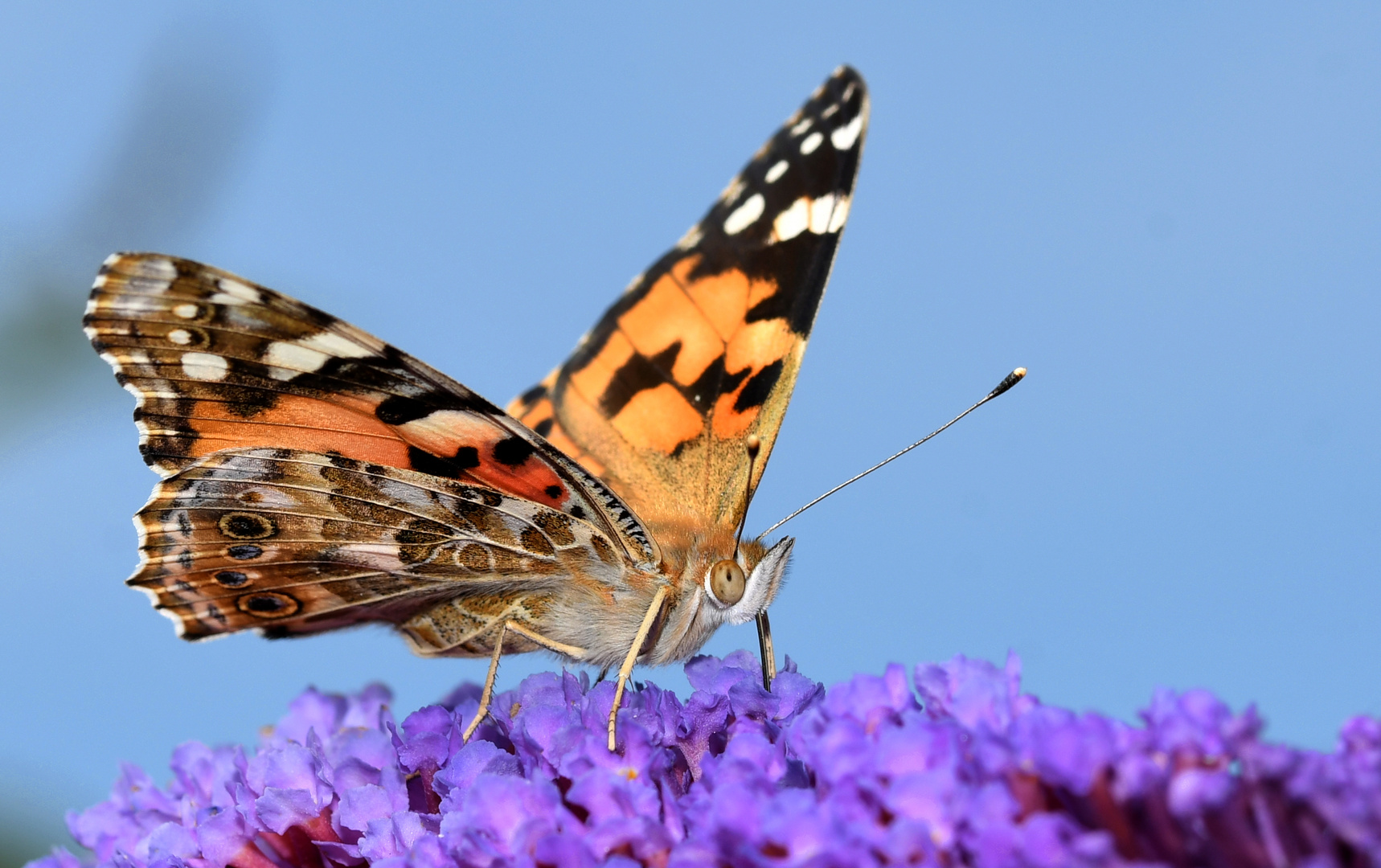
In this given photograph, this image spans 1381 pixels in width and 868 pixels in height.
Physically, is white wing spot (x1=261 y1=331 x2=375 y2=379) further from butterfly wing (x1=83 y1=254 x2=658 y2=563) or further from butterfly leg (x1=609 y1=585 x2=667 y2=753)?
butterfly leg (x1=609 y1=585 x2=667 y2=753)

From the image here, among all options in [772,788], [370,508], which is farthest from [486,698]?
[772,788]

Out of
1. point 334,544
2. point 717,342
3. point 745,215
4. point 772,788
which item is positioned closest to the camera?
point 772,788

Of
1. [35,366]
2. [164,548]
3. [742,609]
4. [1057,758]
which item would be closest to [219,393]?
[164,548]

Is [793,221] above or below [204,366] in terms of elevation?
above

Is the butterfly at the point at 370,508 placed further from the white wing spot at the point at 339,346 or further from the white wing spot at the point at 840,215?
the white wing spot at the point at 840,215

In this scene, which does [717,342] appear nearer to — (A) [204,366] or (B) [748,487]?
(B) [748,487]

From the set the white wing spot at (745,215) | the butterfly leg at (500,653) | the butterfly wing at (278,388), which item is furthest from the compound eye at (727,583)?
the white wing spot at (745,215)
